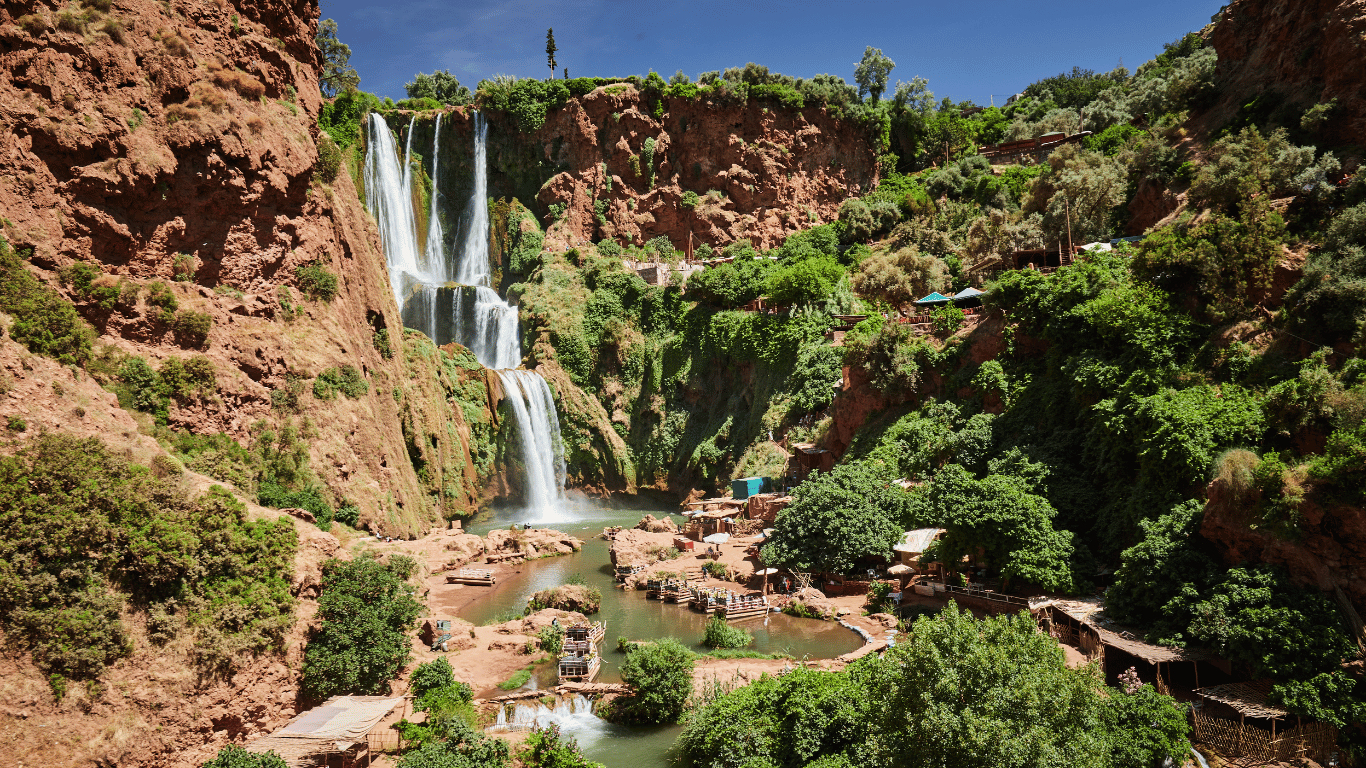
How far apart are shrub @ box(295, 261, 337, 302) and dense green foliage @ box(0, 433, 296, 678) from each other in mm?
12532

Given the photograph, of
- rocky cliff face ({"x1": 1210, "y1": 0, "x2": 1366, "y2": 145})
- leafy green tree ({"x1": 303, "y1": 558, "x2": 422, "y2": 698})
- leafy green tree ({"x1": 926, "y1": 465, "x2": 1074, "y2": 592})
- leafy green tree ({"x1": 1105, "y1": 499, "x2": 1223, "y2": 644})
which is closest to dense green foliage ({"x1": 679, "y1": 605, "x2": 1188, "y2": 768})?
leafy green tree ({"x1": 1105, "y1": 499, "x2": 1223, "y2": 644})

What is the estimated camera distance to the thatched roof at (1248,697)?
634 inches

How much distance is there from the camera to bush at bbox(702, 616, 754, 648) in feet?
82.0

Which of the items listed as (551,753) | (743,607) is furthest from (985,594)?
(551,753)

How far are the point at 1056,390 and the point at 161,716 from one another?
1116 inches

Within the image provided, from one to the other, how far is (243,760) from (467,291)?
43415mm

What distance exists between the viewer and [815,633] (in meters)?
26.0

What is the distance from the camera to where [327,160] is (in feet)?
108

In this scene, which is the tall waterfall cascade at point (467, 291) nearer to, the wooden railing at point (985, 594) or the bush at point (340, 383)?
the bush at point (340, 383)

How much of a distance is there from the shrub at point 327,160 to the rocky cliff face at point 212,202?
0.72 meters

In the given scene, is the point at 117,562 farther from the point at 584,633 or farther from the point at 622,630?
the point at 622,630

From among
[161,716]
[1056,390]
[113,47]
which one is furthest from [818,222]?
[161,716]

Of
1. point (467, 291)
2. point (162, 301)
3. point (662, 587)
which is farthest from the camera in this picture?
point (467, 291)

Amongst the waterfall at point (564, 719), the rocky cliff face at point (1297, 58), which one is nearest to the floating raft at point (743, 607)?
the waterfall at point (564, 719)
